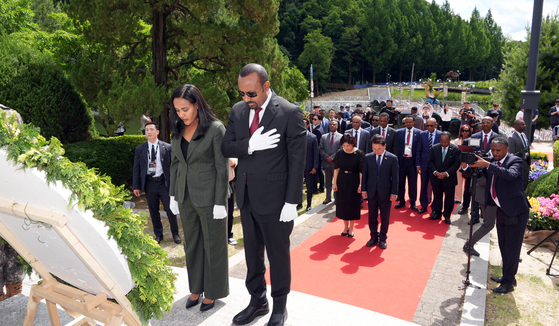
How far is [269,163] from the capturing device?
324 cm

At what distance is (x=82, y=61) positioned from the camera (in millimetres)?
9602

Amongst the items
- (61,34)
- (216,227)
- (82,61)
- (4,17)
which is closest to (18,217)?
(216,227)

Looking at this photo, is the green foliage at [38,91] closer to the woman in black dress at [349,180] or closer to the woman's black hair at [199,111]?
the woman's black hair at [199,111]

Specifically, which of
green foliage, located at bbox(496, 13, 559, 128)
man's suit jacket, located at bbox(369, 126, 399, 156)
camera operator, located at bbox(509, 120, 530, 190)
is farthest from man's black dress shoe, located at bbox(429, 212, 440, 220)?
green foliage, located at bbox(496, 13, 559, 128)

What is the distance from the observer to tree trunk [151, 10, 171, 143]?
1009cm

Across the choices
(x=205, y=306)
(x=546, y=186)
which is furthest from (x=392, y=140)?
(x=205, y=306)

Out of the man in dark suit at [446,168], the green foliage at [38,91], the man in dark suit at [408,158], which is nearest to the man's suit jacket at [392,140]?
the man in dark suit at [408,158]

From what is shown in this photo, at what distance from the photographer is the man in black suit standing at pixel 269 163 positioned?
10.5 ft

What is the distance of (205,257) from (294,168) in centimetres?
137

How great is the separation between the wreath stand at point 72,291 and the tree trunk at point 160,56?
769 centimetres

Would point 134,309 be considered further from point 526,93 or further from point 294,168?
point 526,93

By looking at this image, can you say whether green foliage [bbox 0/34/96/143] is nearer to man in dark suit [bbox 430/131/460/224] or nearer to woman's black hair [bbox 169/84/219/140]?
woman's black hair [bbox 169/84/219/140]

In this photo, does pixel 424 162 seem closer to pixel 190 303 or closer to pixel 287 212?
pixel 287 212

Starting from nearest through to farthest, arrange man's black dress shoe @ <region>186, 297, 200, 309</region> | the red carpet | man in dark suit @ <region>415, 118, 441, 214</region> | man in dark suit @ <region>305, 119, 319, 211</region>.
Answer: man's black dress shoe @ <region>186, 297, 200, 309</region>
the red carpet
man in dark suit @ <region>415, 118, 441, 214</region>
man in dark suit @ <region>305, 119, 319, 211</region>
